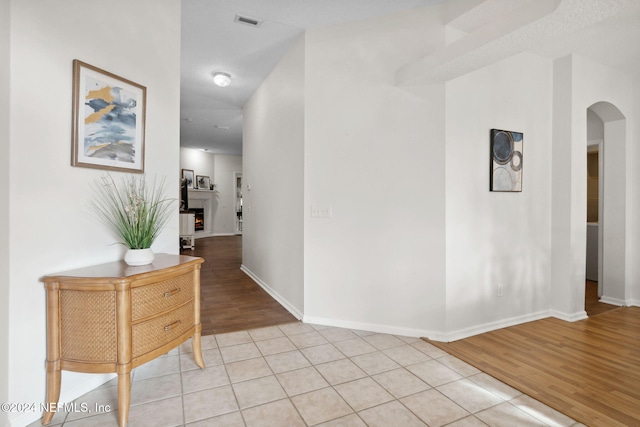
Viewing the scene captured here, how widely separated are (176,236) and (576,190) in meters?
3.97

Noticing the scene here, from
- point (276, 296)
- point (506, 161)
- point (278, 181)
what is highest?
point (506, 161)

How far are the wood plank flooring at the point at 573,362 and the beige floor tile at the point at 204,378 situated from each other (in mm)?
1745

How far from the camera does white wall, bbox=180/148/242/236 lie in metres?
10.2

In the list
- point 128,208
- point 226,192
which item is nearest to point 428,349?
point 128,208

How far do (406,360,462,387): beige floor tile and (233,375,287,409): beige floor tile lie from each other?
0.96m

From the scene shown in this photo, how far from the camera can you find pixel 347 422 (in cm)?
174

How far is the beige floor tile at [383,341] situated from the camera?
271cm

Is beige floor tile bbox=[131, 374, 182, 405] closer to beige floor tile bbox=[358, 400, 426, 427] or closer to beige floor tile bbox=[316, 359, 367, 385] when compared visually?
beige floor tile bbox=[316, 359, 367, 385]

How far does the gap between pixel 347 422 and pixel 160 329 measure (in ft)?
3.87

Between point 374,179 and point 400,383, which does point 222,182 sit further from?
point 400,383

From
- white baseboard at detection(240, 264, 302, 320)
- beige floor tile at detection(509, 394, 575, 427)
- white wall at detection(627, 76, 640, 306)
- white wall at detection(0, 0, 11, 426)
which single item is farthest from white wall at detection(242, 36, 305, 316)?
white wall at detection(627, 76, 640, 306)

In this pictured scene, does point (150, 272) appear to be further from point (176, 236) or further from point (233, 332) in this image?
point (233, 332)

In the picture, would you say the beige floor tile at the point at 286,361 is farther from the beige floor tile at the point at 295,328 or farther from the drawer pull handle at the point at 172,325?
the drawer pull handle at the point at 172,325

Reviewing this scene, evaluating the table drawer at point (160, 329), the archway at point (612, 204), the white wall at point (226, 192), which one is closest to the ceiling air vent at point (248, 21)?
the table drawer at point (160, 329)
